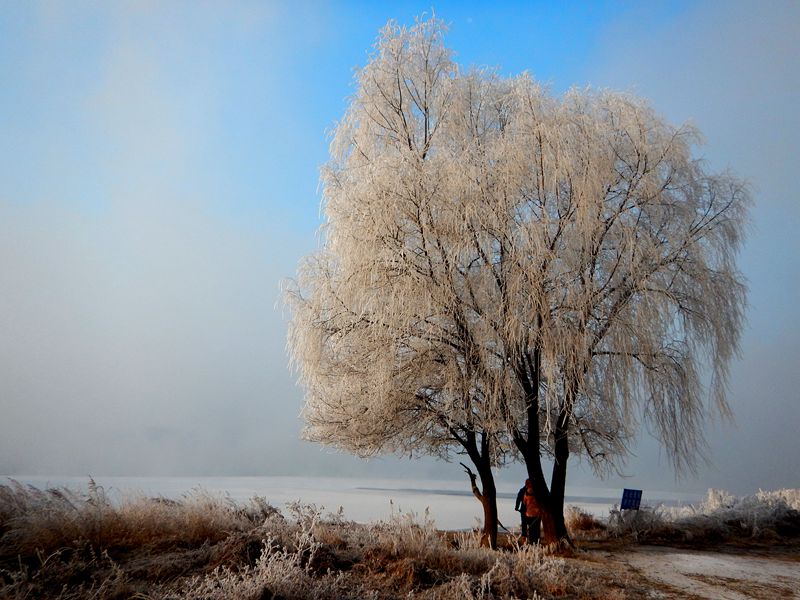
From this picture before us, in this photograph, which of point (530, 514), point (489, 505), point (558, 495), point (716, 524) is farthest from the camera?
point (716, 524)

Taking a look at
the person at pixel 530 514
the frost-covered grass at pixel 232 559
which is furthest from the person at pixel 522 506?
the frost-covered grass at pixel 232 559

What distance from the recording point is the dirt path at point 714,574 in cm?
802

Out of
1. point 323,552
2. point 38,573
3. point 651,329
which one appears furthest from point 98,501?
point 651,329

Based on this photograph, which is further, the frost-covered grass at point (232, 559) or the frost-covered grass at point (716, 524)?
the frost-covered grass at point (716, 524)

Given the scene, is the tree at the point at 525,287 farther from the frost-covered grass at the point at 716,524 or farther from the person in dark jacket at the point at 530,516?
the frost-covered grass at the point at 716,524

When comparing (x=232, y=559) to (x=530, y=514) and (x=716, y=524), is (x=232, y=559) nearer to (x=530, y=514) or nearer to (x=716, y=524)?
(x=530, y=514)

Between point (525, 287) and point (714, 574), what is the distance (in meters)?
5.09

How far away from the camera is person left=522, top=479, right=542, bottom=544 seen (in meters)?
11.9

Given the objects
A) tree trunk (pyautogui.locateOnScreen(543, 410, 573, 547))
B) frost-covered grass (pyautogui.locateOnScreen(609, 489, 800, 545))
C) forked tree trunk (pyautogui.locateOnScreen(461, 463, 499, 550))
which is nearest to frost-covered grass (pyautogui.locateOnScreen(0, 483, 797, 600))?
tree trunk (pyautogui.locateOnScreen(543, 410, 573, 547))

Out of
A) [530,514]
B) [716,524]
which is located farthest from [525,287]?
[716,524]

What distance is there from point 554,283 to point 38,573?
27.0ft

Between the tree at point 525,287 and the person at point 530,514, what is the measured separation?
154 millimetres

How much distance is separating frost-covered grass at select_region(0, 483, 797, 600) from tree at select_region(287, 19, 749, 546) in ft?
10.9

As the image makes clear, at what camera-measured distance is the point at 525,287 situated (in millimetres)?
10500
